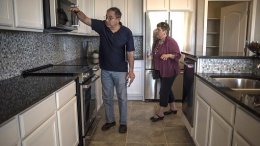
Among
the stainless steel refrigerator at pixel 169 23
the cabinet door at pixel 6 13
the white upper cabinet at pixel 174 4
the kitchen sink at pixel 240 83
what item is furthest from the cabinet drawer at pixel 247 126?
the white upper cabinet at pixel 174 4

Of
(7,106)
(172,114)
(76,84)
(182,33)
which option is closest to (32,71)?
(76,84)

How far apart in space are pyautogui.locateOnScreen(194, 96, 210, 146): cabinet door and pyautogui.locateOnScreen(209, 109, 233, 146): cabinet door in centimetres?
11

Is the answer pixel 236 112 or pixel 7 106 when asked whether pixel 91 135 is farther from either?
pixel 236 112

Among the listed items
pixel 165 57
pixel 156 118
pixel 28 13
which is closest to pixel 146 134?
pixel 156 118

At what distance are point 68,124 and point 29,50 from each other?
90 centimetres

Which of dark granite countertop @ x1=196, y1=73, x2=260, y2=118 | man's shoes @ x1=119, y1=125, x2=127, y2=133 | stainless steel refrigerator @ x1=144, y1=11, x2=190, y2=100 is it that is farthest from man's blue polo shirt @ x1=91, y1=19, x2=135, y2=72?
stainless steel refrigerator @ x1=144, y1=11, x2=190, y2=100

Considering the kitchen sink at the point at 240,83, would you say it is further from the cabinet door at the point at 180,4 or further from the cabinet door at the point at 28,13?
the cabinet door at the point at 180,4

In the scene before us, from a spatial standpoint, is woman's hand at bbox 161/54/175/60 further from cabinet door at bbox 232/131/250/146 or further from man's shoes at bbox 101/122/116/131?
cabinet door at bbox 232/131/250/146

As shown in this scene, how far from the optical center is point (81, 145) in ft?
8.04

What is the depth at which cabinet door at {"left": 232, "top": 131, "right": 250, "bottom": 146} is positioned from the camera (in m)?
1.28

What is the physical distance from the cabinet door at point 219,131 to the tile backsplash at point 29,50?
1820mm

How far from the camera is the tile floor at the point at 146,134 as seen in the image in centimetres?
266

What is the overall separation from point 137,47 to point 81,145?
2.77 m

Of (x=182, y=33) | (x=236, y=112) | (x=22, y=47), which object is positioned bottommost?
(x=236, y=112)
